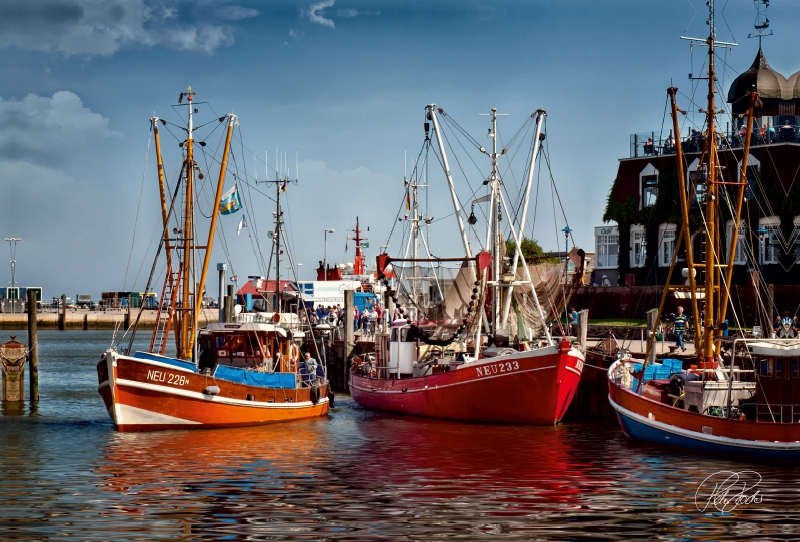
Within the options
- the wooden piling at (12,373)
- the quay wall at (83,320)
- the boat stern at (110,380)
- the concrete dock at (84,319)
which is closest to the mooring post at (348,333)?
the wooden piling at (12,373)

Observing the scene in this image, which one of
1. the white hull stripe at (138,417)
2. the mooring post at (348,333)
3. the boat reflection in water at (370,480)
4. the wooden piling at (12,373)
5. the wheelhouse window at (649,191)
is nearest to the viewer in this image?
the boat reflection in water at (370,480)

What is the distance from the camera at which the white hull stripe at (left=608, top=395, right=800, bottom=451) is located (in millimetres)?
26031

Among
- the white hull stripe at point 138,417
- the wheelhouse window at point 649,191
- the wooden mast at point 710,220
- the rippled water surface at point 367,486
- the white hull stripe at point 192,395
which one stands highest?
the wheelhouse window at point 649,191

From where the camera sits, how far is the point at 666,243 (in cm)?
6406

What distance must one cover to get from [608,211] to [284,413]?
3633cm

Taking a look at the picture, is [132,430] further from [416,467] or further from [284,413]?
[416,467]

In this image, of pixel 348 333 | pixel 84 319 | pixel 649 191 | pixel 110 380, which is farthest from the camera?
pixel 84 319

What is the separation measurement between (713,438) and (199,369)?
17398 millimetres

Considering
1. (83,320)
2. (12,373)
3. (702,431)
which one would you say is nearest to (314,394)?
(12,373)

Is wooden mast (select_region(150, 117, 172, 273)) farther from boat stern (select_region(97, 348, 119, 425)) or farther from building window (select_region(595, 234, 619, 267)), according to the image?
building window (select_region(595, 234, 619, 267))

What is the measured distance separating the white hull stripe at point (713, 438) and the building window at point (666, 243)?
32.9 m

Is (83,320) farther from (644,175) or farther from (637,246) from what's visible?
(644,175)

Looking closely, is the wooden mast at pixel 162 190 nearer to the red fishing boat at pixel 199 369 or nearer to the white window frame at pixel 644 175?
the red fishing boat at pixel 199 369

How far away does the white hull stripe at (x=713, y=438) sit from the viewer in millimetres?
26031
